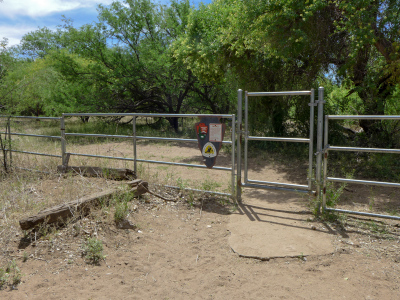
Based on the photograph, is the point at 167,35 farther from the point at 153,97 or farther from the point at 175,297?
the point at 175,297

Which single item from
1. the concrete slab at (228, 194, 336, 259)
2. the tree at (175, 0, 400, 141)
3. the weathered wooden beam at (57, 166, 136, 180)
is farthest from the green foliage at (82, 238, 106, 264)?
the tree at (175, 0, 400, 141)

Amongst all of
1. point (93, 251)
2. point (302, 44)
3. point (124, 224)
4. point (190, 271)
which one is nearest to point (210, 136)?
point (124, 224)

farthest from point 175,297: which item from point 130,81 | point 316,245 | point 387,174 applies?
point 130,81

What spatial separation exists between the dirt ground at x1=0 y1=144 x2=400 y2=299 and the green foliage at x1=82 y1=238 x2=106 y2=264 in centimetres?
8

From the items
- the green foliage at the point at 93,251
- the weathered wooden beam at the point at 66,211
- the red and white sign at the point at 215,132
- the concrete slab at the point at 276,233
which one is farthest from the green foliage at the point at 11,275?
the red and white sign at the point at 215,132

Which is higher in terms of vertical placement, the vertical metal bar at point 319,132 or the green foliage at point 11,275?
the vertical metal bar at point 319,132

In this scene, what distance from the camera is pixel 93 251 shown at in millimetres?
4098

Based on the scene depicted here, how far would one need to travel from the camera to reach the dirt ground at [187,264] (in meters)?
3.49

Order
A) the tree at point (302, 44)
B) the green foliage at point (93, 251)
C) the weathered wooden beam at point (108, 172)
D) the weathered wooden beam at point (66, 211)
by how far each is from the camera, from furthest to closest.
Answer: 1. the tree at point (302, 44)
2. the weathered wooden beam at point (108, 172)
3. the weathered wooden beam at point (66, 211)
4. the green foliage at point (93, 251)

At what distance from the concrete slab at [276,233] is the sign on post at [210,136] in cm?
107

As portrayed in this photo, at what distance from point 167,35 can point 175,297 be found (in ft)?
54.6

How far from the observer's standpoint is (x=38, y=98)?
80.7 ft

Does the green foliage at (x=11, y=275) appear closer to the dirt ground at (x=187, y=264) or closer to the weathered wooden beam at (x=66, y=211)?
the dirt ground at (x=187, y=264)

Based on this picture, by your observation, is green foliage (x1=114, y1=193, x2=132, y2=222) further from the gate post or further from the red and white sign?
the gate post
